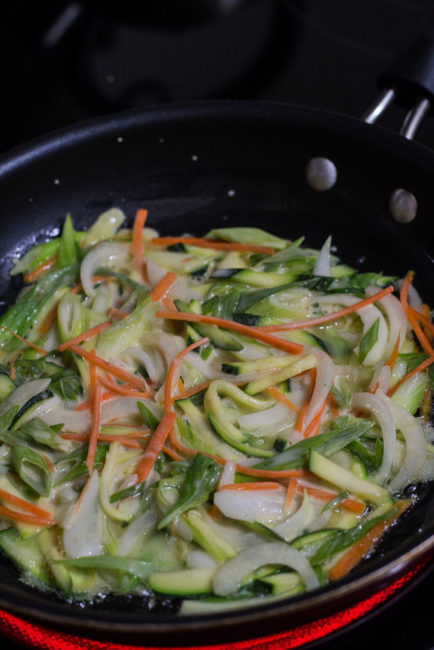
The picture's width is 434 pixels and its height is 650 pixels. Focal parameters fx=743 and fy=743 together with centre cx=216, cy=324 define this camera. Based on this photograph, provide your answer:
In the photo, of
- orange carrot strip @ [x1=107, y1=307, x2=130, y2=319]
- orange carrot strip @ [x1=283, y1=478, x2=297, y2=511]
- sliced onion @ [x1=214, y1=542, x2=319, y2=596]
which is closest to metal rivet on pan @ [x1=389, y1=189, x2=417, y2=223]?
orange carrot strip @ [x1=107, y1=307, x2=130, y2=319]

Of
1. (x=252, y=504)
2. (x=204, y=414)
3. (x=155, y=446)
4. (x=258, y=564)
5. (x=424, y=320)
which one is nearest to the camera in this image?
(x=258, y=564)

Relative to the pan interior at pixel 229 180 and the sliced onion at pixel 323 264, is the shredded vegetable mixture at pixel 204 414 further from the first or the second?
the pan interior at pixel 229 180

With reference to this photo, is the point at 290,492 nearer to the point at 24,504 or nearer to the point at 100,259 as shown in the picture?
the point at 24,504

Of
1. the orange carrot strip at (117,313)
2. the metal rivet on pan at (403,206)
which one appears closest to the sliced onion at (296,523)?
the orange carrot strip at (117,313)

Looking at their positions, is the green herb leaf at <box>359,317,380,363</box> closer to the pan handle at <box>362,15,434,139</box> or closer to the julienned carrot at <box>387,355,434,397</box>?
the julienned carrot at <box>387,355,434,397</box>

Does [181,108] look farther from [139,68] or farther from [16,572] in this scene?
[16,572]

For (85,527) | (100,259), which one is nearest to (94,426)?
(85,527)
